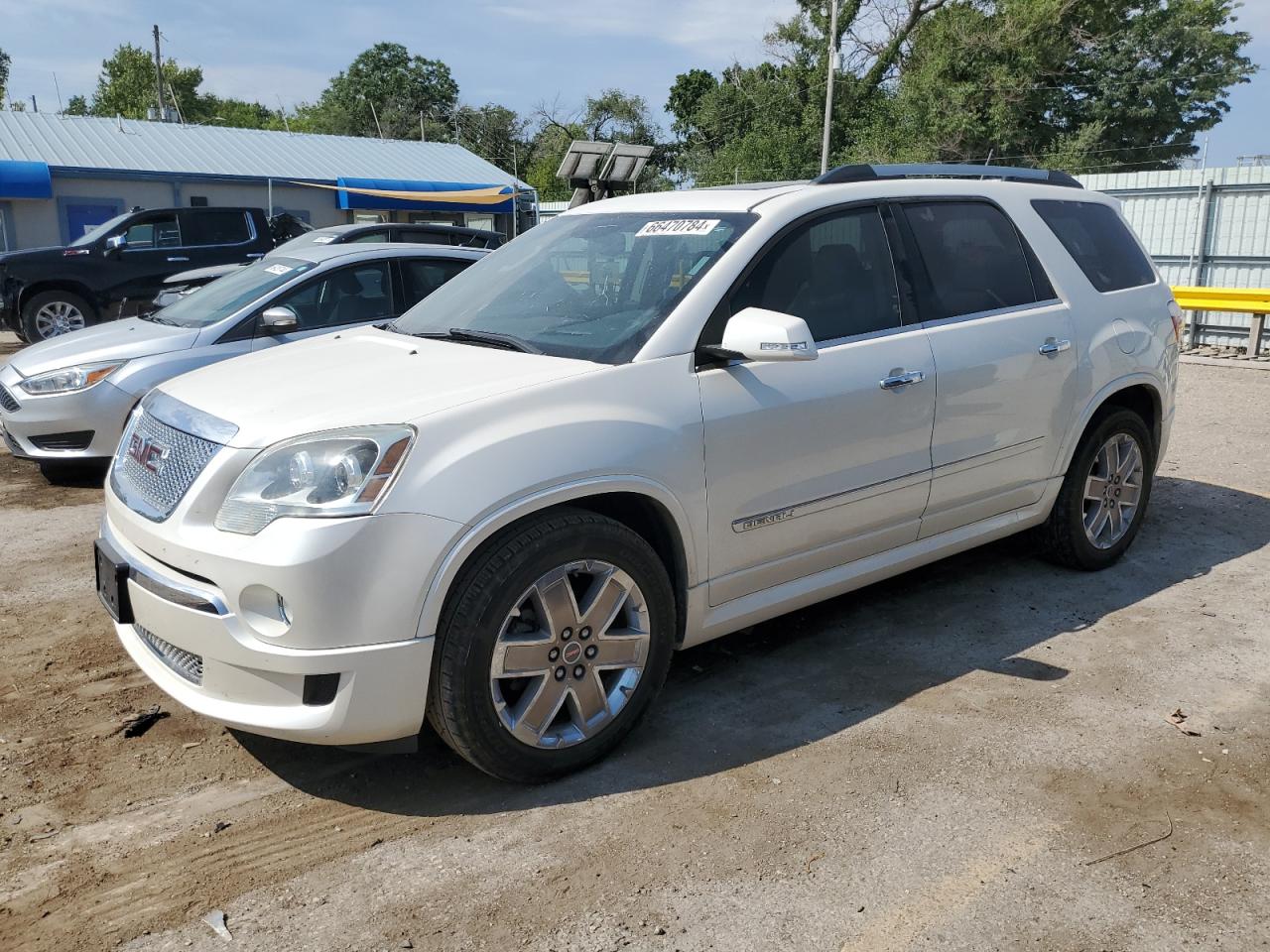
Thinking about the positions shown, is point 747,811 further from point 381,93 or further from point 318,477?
point 381,93

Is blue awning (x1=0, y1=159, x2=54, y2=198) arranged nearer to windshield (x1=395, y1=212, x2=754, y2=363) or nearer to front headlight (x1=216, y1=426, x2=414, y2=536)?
windshield (x1=395, y1=212, x2=754, y2=363)

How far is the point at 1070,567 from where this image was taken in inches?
200

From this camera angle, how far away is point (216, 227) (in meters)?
14.2

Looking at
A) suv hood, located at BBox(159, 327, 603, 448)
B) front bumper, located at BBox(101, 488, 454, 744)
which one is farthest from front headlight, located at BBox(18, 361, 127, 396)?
front bumper, located at BBox(101, 488, 454, 744)

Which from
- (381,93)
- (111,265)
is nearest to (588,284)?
(111,265)

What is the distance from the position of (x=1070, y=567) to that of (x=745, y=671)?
79.5 inches

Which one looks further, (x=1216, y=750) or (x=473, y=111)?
(x=473, y=111)

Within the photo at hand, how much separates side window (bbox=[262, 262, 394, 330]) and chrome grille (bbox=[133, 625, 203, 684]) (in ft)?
13.6

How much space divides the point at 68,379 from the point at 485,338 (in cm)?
424

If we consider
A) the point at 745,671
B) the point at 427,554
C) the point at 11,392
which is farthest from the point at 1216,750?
the point at 11,392

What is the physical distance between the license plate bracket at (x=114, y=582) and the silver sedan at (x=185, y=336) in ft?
10.00

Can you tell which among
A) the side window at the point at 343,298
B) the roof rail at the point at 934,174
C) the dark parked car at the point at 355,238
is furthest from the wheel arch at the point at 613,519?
the dark parked car at the point at 355,238

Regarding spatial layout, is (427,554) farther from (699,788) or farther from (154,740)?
(154,740)

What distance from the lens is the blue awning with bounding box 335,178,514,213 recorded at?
2611cm
